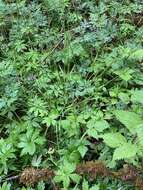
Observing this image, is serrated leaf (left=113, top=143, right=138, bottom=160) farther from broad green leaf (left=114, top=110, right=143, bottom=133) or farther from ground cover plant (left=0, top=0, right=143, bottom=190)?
broad green leaf (left=114, top=110, right=143, bottom=133)

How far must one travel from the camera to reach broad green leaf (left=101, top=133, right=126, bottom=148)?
109 inches

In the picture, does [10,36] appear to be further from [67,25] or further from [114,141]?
[114,141]

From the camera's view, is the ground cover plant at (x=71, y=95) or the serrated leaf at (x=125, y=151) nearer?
the serrated leaf at (x=125, y=151)

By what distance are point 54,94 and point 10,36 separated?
907 millimetres

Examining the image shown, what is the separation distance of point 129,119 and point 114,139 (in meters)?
0.18

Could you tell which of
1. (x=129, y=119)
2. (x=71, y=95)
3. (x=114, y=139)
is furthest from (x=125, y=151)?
(x=71, y=95)

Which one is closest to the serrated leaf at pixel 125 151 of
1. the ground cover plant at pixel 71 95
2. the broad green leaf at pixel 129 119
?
the ground cover plant at pixel 71 95

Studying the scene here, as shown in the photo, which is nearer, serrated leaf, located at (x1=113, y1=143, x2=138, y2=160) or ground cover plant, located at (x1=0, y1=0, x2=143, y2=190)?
serrated leaf, located at (x1=113, y1=143, x2=138, y2=160)

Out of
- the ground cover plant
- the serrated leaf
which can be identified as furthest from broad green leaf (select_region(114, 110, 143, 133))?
the serrated leaf

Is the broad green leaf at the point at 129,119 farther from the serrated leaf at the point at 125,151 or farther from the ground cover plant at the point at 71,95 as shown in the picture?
the serrated leaf at the point at 125,151

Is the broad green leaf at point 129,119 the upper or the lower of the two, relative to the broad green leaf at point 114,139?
upper

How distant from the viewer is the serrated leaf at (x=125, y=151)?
2.62 meters

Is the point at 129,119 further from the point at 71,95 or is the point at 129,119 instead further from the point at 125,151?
the point at 71,95

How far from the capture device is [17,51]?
3848 mm
